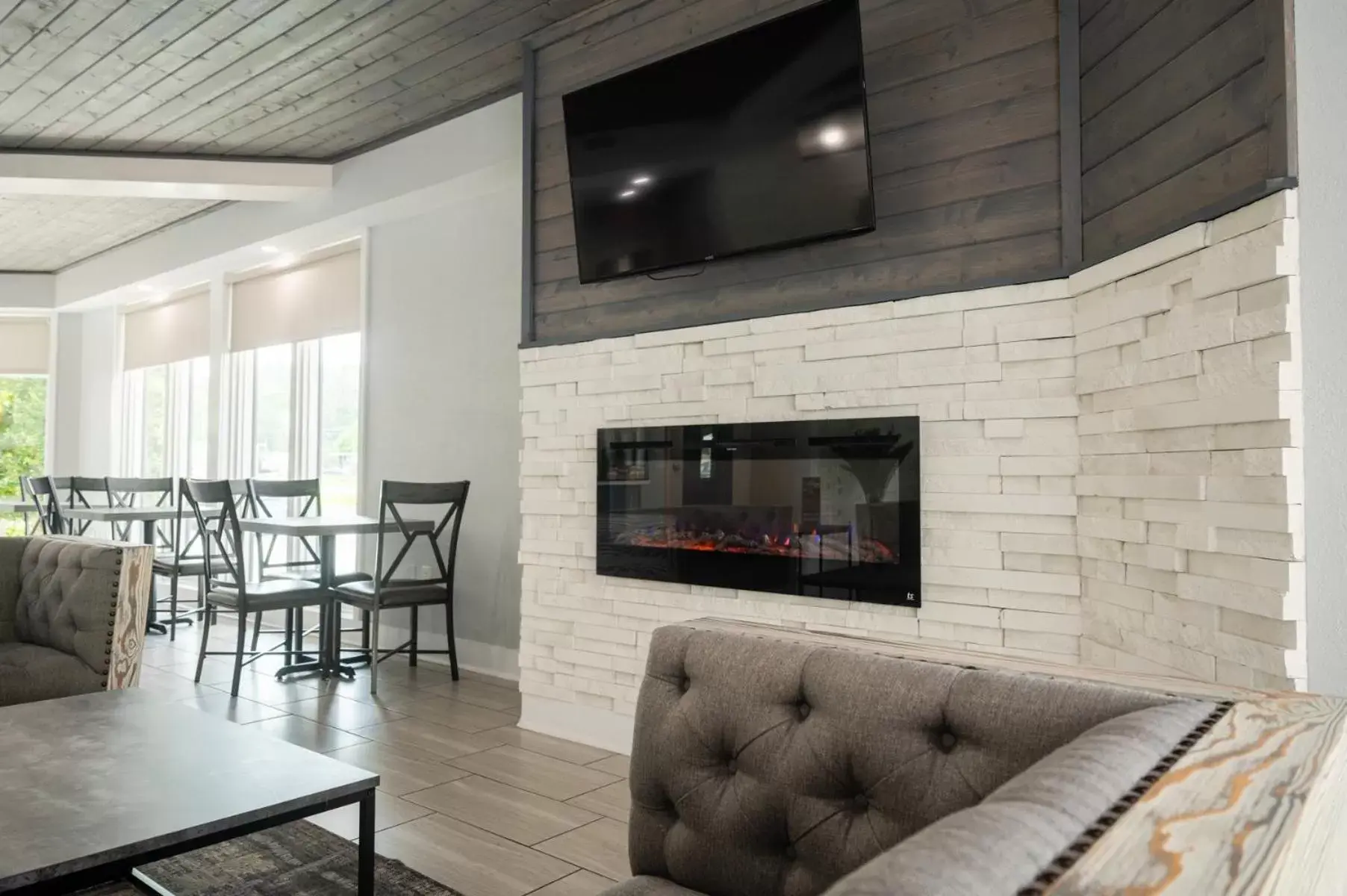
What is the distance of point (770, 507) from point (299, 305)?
440 centimetres

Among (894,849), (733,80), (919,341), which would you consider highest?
(733,80)

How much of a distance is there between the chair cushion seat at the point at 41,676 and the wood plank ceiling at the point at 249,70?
2466 mm

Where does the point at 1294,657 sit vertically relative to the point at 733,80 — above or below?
below

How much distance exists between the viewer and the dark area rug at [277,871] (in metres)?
2.15

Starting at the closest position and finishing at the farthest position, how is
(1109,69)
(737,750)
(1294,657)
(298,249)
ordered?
(737,750)
(1294,657)
(1109,69)
(298,249)

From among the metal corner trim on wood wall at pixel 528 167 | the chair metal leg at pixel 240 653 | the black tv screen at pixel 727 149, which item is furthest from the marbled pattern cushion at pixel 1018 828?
the chair metal leg at pixel 240 653

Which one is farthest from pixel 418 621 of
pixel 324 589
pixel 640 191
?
pixel 640 191

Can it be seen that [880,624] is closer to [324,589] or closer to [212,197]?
[324,589]

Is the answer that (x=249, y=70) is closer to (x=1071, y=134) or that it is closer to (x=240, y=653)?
(x=240, y=653)

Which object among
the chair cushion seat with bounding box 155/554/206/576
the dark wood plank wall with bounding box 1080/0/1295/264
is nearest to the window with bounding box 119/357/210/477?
the chair cushion seat with bounding box 155/554/206/576

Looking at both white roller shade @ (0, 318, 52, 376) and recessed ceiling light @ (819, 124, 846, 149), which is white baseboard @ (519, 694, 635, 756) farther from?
white roller shade @ (0, 318, 52, 376)

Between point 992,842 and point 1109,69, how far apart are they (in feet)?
7.52

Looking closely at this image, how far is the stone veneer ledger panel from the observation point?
1.74 m

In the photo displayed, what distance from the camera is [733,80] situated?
293 cm
